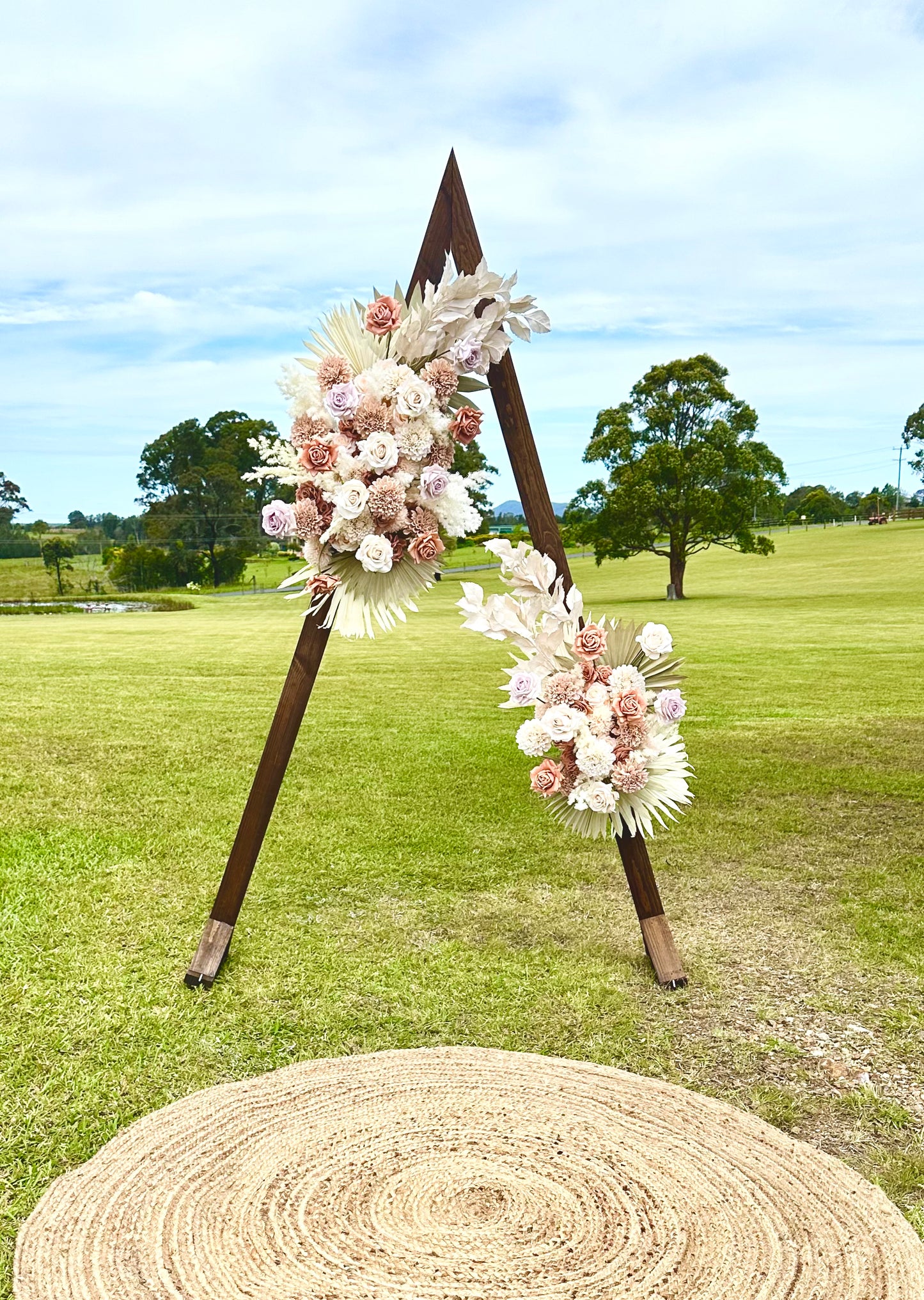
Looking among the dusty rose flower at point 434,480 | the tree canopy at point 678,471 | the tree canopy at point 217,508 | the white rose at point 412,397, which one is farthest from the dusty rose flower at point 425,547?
the tree canopy at point 217,508

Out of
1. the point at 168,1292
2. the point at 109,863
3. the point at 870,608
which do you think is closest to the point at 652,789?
the point at 168,1292

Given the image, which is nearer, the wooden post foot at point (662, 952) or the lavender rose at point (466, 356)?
the lavender rose at point (466, 356)

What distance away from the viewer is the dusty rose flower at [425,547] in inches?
119

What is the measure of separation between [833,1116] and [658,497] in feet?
72.6

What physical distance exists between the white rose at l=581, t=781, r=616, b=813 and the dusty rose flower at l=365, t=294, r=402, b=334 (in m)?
1.39

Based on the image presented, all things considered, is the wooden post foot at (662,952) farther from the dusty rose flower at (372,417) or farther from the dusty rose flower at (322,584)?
the dusty rose flower at (372,417)

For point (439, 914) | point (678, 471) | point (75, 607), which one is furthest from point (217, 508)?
point (439, 914)

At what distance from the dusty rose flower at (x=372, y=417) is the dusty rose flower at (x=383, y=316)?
7.7 inches

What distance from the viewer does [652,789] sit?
315 cm

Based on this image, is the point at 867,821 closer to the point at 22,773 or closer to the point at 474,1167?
the point at 474,1167

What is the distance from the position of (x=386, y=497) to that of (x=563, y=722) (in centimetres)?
80

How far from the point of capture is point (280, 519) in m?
3.00

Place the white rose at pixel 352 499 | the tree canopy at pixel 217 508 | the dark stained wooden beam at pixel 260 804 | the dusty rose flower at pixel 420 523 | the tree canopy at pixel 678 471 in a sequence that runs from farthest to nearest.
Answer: the tree canopy at pixel 217 508 < the tree canopy at pixel 678 471 < the dark stained wooden beam at pixel 260 804 < the dusty rose flower at pixel 420 523 < the white rose at pixel 352 499

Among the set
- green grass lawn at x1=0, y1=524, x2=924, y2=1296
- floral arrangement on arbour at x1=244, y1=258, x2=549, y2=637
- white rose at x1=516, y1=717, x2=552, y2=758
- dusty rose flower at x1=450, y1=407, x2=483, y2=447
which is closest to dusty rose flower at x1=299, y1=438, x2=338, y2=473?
floral arrangement on arbour at x1=244, y1=258, x2=549, y2=637
